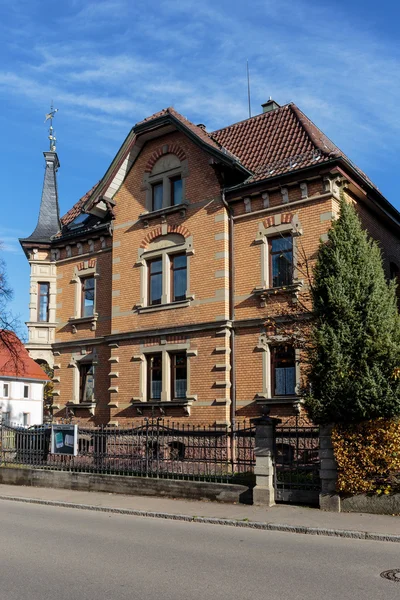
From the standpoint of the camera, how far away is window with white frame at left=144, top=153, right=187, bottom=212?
846 inches

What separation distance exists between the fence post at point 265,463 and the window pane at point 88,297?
12.7 meters

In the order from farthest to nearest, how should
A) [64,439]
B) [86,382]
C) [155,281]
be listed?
[86,382], [155,281], [64,439]

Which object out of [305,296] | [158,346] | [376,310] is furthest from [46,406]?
[376,310]

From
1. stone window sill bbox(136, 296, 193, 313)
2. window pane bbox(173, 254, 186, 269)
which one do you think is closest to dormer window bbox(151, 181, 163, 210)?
window pane bbox(173, 254, 186, 269)

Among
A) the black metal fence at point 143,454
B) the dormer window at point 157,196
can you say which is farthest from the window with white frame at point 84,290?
the black metal fence at point 143,454

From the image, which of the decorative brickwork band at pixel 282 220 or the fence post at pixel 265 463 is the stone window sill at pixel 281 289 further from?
the fence post at pixel 265 463

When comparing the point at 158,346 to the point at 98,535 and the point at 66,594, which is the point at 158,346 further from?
the point at 66,594

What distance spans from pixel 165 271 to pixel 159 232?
1403 millimetres

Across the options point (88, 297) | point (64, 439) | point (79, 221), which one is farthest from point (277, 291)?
point (79, 221)

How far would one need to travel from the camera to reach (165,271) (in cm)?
2134

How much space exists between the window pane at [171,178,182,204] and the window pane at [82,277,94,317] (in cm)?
512

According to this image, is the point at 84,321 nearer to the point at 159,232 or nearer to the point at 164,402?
the point at 159,232

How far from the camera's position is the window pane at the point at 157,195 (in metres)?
22.1

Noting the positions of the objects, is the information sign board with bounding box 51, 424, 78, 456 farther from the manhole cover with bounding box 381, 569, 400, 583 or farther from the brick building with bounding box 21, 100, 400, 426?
the manhole cover with bounding box 381, 569, 400, 583
